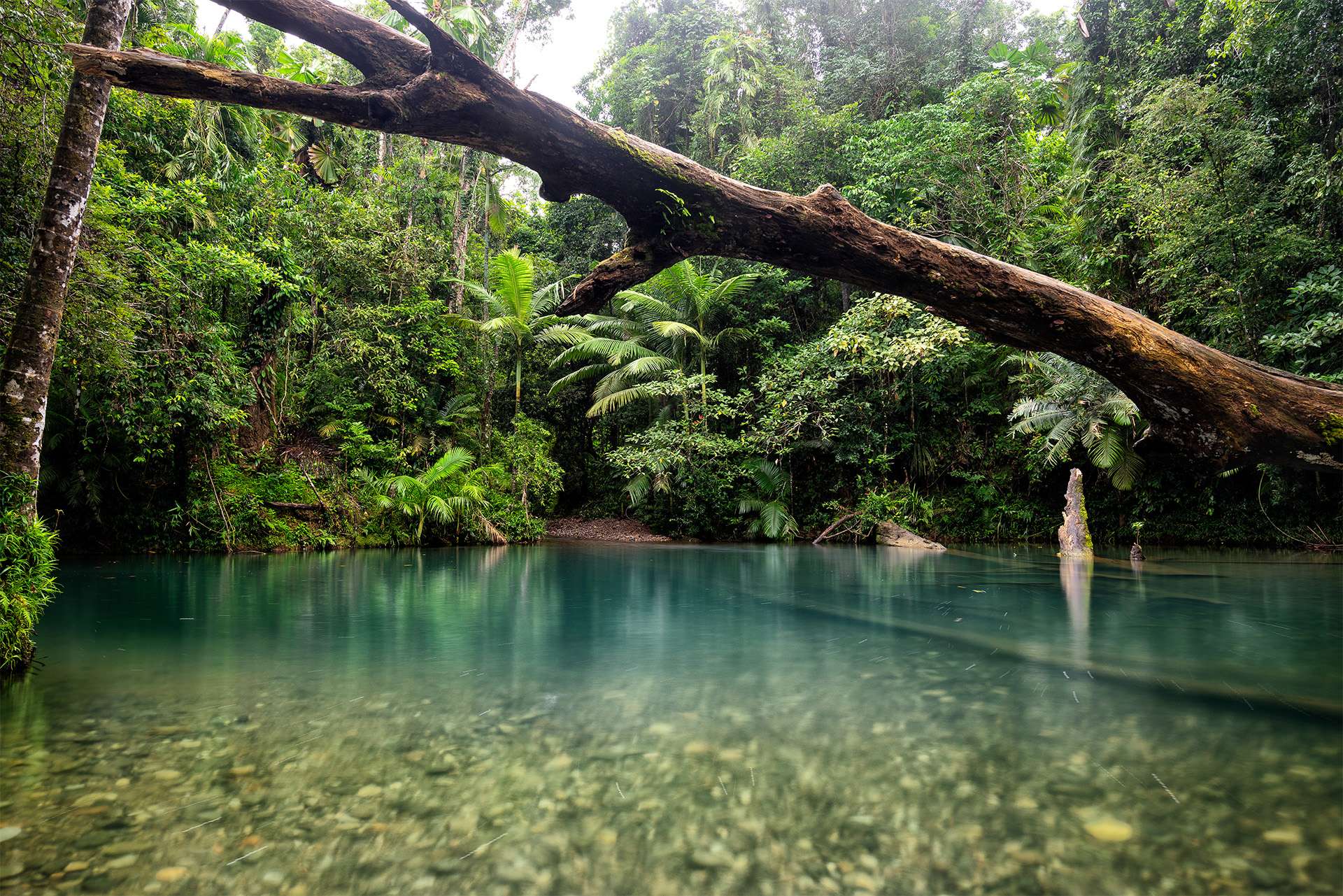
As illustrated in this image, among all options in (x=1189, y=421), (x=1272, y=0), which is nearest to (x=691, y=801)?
(x=1189, y=421)

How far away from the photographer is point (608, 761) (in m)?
1.88

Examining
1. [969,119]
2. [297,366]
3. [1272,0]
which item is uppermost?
[969,119]

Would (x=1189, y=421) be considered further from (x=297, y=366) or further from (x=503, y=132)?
(x=297, y=366)

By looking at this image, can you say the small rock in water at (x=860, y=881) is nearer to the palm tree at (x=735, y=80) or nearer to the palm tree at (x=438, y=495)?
the palm tree at (x=438, y=495)

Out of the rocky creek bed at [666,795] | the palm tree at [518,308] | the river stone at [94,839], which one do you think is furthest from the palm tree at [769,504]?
the river stone at [94,839]

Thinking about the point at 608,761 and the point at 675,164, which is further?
the point at 675,164

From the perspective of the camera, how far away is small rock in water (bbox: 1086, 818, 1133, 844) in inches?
55.2

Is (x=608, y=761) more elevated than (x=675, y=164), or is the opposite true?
(x=675, y=164)

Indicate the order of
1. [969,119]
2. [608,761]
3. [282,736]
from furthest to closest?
[969,119], [282,736], [608,761]

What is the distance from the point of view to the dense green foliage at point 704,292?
8.40 m

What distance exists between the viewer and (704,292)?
15875 millimetres

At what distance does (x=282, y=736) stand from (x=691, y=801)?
1.37 metres

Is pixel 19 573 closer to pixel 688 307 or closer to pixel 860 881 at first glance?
pixel 860 881

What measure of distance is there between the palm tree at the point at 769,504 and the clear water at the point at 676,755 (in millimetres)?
10005
